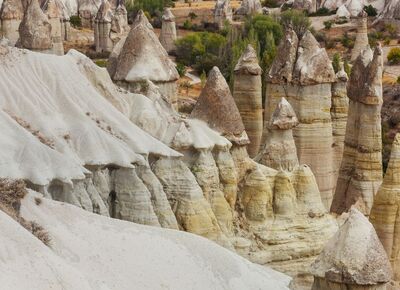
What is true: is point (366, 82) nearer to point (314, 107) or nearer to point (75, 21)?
point (314, 107)

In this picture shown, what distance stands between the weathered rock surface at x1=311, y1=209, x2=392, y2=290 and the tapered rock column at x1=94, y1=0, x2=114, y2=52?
41.4 meters

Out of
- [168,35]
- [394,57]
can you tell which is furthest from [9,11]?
[394,57]

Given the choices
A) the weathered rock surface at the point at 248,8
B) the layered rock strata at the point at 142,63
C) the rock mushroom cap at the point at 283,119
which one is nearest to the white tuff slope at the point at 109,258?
the rock mushroom cap at the point at 283,119

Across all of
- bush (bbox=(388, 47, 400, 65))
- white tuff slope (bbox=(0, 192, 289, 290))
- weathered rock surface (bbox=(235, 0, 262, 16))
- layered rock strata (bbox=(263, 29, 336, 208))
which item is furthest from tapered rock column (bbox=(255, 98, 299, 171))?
weathered rock surface (bbox=(235, 0, 262, 16))

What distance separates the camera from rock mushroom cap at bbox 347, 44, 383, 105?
21375mm

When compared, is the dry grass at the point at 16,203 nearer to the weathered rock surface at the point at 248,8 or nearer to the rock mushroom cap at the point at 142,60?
the rock mushroom cap at the point at 142,60

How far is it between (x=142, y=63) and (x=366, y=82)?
479 centimetres

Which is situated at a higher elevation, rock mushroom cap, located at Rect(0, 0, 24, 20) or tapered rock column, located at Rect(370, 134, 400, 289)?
rock mushroom cap, located at Rect(0, 0, 24, 20)

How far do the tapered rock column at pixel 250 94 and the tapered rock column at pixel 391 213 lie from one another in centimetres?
427

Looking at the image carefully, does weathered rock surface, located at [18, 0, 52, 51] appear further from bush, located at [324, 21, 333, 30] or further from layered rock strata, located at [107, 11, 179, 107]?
bush, located at [324, 21, 333, 30]

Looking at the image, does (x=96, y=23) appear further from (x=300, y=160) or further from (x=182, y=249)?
(x=182, y=249)

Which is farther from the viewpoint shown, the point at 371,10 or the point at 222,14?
the point at 371,10

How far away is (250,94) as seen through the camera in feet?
75.3

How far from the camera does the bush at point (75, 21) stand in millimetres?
61500
